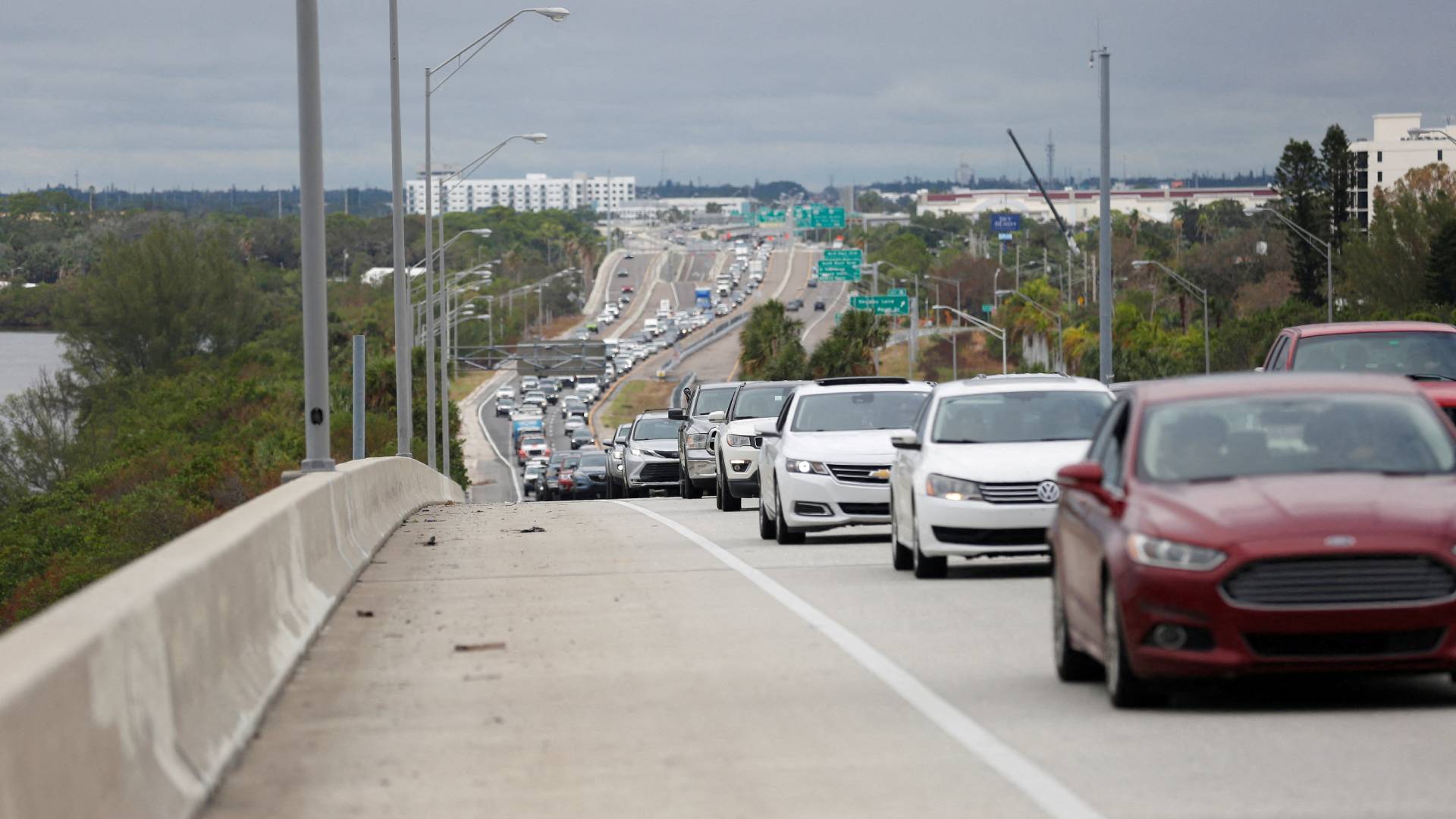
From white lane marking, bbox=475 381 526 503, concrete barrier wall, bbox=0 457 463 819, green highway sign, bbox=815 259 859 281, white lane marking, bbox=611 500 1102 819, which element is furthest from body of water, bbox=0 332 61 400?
concrete barrier wall, bbox=0 457 463 819

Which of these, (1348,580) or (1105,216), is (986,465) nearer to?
(1348,580)

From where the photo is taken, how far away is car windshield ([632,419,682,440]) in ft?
135

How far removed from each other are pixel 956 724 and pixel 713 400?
86.2 ft

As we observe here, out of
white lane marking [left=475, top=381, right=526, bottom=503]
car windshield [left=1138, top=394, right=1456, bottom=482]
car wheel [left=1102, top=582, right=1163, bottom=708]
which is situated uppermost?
car windshield [left=1138, top=394, right=1456, bottom=482]

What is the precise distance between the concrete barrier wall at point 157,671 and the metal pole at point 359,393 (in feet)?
42.2

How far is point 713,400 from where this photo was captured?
3534cm

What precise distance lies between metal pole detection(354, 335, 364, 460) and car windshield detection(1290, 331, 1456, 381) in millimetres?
11324

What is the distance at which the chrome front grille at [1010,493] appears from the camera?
51.5 ft

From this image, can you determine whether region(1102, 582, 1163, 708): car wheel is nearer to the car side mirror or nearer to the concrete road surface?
the concrete road surface

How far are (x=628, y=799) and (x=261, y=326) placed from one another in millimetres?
134005

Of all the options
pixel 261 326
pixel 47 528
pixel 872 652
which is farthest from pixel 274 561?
pixel 261 326

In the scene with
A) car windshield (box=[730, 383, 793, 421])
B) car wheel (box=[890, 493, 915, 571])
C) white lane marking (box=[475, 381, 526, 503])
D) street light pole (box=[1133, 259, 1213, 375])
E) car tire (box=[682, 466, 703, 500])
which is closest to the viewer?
car wheel (box=[890, 493, 915, 571])

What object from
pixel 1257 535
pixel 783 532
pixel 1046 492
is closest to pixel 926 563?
pixel 1046 492

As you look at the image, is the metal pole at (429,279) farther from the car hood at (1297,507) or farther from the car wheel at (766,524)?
the car hood at (1297,507)
